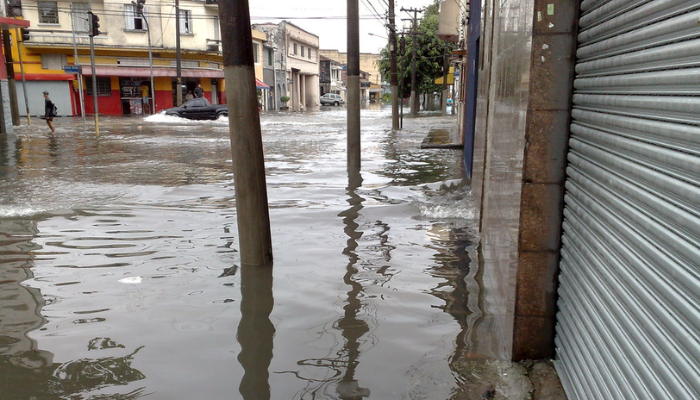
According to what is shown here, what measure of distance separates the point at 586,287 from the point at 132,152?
601 inches

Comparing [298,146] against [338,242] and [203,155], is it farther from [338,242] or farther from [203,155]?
[338,242]

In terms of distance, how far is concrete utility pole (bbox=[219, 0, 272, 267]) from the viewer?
16.6 ft

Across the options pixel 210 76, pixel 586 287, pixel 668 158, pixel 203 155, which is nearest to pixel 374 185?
pixel 203 155

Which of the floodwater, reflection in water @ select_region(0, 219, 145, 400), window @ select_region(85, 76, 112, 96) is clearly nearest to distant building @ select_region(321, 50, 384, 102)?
window @ select_region(85, 76, 112, 96)

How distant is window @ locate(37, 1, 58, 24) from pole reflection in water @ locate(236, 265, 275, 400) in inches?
1695

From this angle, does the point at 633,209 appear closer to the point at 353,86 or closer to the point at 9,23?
the point at 353,86

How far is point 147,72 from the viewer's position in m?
42.0

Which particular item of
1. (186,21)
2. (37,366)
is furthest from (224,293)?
(186,21)

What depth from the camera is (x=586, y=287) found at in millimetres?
2805

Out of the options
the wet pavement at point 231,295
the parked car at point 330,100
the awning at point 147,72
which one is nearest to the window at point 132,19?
the awning at point 147,72

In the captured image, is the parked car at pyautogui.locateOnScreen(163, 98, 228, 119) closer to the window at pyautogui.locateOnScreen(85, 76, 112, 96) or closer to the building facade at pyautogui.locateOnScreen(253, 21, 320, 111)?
the window at pyautogui.locateOnScreen(85, 76, 112, 96)

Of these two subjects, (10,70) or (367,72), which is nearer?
(10,70)

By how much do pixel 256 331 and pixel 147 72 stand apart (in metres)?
41.3

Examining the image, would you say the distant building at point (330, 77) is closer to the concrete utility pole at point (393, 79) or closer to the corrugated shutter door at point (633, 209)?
the concrete utility pole at point (393, 79)
